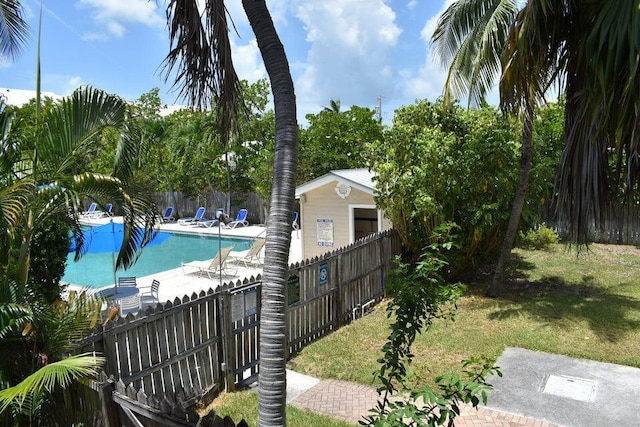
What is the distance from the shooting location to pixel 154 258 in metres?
19.7

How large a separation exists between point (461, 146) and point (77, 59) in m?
8.40

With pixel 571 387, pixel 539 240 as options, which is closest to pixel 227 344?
pixel 571 387

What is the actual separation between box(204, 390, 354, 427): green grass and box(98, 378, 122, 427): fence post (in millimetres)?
1885

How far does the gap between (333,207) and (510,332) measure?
6.70 m

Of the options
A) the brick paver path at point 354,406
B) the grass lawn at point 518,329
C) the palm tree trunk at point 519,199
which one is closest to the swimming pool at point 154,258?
the grass lawn at point 518,329

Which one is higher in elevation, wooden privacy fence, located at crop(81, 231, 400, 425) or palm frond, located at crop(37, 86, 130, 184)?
palm frond, located at crop(37, 86, 130, 184)

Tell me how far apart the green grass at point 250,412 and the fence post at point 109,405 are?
188 centimetres

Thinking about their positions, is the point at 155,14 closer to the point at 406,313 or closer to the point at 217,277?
the point at 406,313

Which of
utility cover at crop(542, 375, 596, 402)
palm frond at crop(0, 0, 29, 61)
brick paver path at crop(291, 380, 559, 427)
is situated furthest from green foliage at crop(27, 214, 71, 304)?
utility cover at crop(542, 375, 596, 402)

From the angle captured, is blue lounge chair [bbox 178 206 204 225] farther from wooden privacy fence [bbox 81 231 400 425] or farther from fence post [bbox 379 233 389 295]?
wooden privacy fence [bbox 81 231 400 425]

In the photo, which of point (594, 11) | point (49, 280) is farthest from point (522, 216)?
point (49, 280)

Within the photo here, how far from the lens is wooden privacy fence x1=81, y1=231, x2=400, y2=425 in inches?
188

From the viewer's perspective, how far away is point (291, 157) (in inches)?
113

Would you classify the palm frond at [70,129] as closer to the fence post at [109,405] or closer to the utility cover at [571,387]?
the fence post at [109,405]
